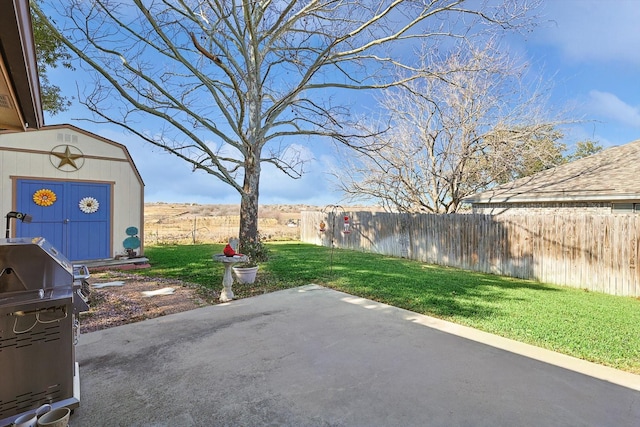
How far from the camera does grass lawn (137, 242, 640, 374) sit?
11.8ft

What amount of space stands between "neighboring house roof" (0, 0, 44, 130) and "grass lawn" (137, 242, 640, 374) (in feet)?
12.6

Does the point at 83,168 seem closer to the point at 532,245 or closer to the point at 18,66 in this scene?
the point at 18,66

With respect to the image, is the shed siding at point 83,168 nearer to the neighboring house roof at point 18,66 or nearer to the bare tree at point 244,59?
the bare tree at point 244,59

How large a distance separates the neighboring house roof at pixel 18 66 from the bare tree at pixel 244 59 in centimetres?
412

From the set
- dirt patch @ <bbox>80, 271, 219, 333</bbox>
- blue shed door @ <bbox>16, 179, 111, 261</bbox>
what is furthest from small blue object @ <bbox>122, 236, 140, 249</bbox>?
dirt patch @ <bbox>80, 271, 219, 333</bbox>

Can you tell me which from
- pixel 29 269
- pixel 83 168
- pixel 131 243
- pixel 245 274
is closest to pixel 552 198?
pixel 245 274

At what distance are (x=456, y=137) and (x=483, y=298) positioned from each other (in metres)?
7.44

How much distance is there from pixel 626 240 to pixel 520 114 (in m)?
5.99

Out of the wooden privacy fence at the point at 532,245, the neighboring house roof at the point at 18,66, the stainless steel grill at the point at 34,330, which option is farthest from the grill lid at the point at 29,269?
the wooden privacy fence at the point at 532,245

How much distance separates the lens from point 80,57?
6805mm

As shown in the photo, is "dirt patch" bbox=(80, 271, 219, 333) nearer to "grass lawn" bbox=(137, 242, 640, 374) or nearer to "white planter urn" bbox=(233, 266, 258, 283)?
"grass lawn" bbox=(137, 242, 640, 374)

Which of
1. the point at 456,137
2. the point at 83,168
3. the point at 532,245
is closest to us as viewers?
the point at 532,245

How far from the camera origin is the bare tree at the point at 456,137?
10.5m

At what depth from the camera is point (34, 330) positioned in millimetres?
1974
